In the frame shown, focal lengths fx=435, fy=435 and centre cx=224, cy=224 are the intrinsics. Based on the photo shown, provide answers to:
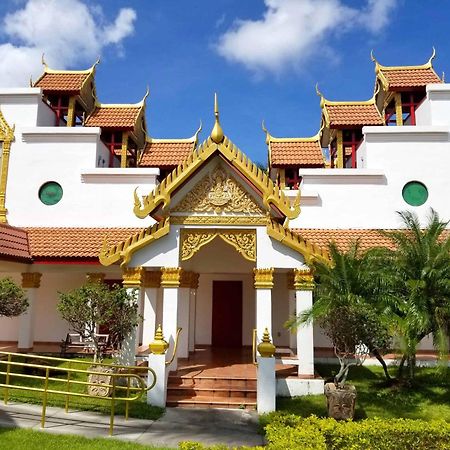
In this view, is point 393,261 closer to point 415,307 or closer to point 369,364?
point 415,307

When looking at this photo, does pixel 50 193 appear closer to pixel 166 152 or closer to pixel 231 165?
pixel 166 152

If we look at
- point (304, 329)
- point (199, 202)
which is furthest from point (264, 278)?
point (199, 202)

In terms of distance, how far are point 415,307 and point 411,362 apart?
1.59m

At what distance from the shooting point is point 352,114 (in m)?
15.6

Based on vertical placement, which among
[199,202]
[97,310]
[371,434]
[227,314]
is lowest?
[371,434]

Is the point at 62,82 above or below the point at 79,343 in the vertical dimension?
above

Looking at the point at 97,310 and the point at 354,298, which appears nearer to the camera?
the point at 354,298

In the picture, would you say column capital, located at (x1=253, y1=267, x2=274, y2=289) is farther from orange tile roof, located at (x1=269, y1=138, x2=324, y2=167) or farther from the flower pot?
orange tile roof, located at (x1=269, y1=138, x2=324, y2=167)

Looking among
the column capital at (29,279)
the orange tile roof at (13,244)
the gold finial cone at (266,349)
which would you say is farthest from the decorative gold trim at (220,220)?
the column capital at (29,279)

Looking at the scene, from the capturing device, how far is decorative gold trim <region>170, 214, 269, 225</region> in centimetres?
923

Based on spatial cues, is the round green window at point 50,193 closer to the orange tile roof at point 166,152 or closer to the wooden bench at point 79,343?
the orange tile roof at point 166,152

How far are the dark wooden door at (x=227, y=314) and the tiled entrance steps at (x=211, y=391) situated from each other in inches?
188

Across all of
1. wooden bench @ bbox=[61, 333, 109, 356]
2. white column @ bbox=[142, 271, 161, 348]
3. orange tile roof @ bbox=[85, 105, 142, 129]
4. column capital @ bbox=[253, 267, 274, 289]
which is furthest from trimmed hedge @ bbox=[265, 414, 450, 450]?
orange tile roof @ bbox=[85, 105, 142, 129]

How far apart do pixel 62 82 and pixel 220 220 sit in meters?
10.1
